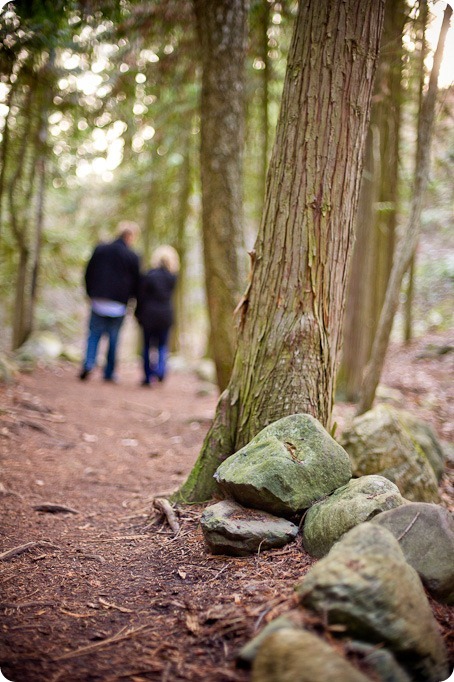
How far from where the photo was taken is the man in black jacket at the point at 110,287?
845cm

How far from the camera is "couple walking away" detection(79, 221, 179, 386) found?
8.47 metres

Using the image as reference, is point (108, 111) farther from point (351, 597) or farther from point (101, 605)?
point (351, 597)

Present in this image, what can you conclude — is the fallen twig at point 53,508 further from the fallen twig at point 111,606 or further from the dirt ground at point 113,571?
the fallen twig at point 111,606

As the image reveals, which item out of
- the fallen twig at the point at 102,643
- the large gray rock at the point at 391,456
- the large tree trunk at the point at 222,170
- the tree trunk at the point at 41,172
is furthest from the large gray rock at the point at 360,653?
the tree trunk at the point at 41,172

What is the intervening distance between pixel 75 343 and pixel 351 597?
622 inches

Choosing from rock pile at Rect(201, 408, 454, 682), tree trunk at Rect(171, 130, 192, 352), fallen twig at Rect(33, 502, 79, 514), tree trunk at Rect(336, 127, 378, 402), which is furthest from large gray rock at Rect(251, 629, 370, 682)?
tree trunk at Rect(171, 130, 192, 352)

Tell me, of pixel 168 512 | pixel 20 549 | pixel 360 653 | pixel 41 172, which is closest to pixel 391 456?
pixel 168 512

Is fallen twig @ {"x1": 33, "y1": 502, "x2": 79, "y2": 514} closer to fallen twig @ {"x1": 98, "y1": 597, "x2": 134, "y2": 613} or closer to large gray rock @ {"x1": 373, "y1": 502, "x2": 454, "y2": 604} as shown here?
fallen twig @ {"x1": 98, "y1": 597, "x2": 134, "y2": 613}

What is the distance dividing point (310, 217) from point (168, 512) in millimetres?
2236

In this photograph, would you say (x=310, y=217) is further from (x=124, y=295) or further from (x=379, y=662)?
(x=124, y=295)

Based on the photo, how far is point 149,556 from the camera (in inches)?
119

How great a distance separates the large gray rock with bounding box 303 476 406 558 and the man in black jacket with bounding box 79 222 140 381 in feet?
20.9

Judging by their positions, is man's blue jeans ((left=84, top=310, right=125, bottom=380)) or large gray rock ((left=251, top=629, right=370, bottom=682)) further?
man's blue jeans ((left=84, top=310, right=125, bottom=380))

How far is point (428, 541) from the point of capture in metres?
2.37
